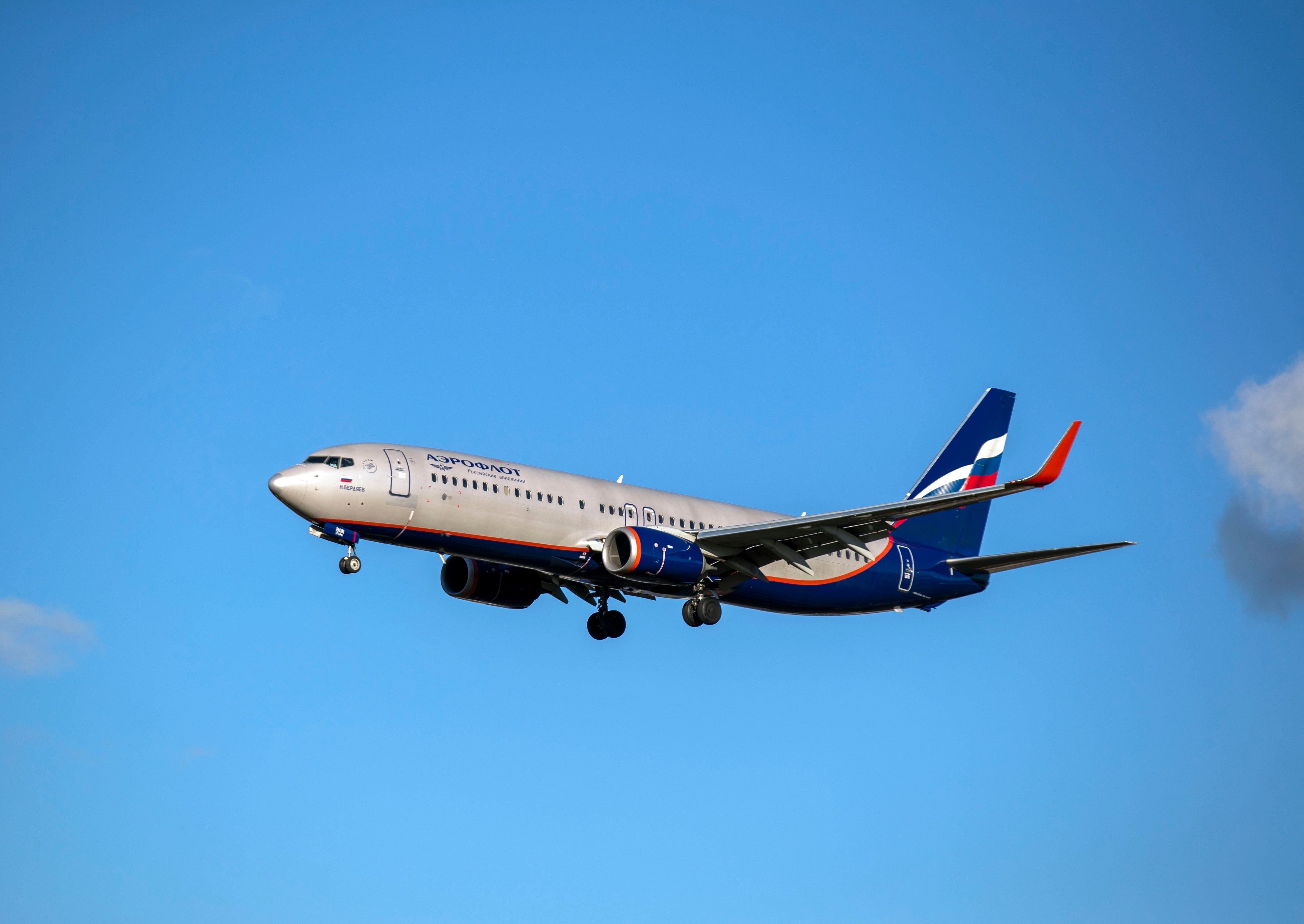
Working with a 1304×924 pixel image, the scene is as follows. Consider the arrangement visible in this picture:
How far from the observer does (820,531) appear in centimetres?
4372

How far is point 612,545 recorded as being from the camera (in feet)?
142

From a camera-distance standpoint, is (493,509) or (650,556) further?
→ (650,556)

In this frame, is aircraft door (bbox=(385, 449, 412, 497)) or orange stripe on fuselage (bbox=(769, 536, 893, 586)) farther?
orange stripe on fuselage (bbox=(769, 536, 893, 586))

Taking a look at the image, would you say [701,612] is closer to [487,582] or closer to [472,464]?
[487,582]

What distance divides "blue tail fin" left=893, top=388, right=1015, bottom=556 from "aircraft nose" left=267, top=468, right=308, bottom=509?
80.6 feet

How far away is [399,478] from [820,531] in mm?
13432

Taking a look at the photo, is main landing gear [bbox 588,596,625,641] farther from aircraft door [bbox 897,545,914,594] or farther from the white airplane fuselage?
aircraft door [bbox 897,545,914,594]

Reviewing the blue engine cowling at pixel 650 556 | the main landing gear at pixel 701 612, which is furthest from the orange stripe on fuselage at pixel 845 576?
the blue engine cowling at pixel 650 556

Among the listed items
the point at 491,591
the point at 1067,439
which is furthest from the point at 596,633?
the point at 1067,439

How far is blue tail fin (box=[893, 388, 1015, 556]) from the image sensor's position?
54.6 metres

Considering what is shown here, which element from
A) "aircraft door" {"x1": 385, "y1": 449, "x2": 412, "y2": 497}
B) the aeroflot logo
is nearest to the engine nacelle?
the aeroflot logo

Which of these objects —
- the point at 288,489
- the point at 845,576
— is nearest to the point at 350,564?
the point at 288,489

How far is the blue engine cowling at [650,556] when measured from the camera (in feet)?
140

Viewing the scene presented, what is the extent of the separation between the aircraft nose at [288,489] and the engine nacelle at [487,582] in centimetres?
995
